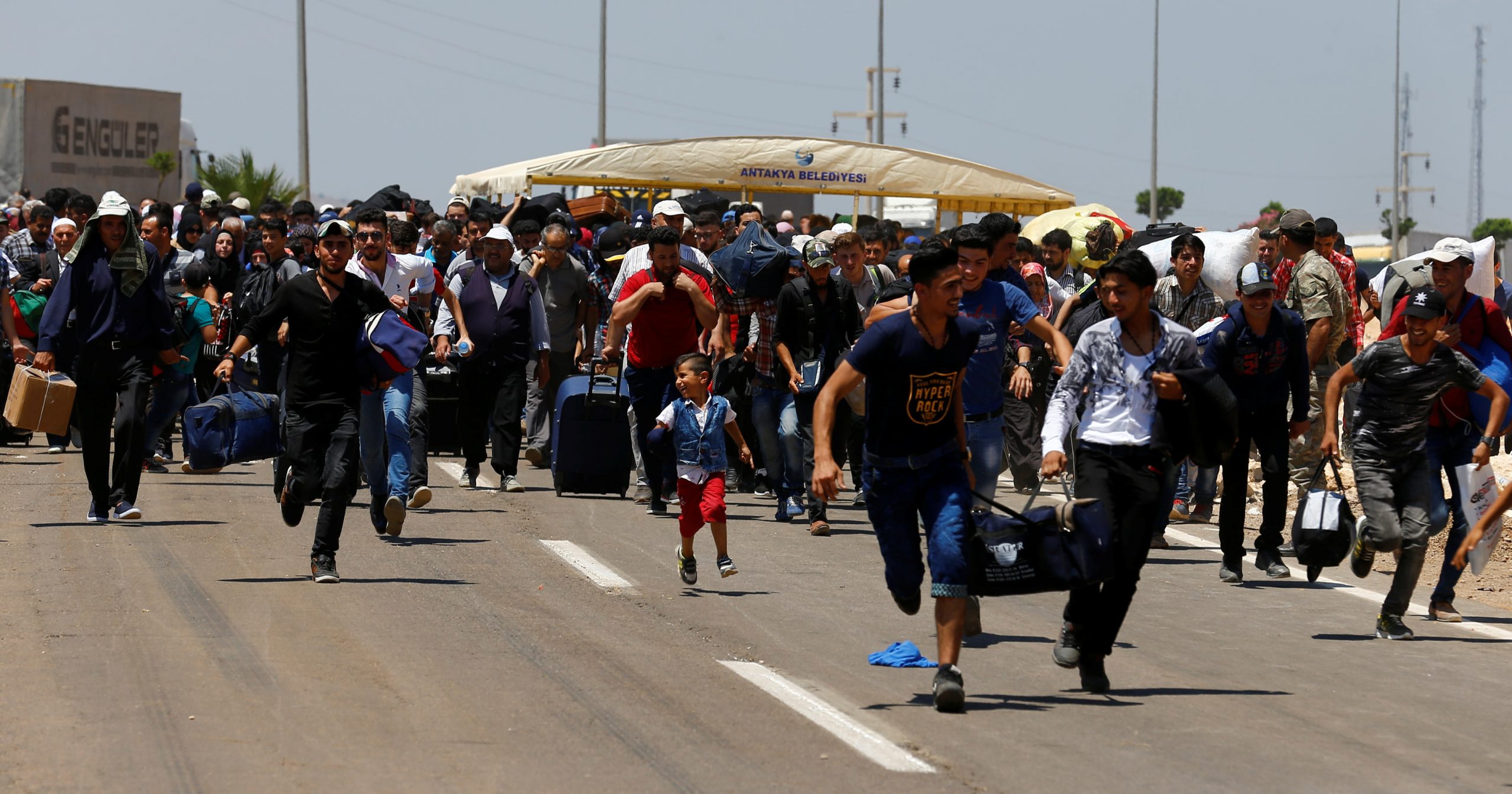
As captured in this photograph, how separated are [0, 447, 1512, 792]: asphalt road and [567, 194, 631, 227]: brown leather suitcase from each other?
→ 43.9 ft

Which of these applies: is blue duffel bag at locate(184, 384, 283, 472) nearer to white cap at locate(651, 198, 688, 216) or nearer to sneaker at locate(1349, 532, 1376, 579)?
white cap at locate(651, 198, 688, 216)

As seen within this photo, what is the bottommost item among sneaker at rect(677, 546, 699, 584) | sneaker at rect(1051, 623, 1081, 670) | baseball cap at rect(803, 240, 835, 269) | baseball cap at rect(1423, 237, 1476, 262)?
sneaker at rect(1051, 623, 1081, 670)

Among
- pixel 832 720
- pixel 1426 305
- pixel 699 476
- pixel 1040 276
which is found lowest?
pixel 832 720

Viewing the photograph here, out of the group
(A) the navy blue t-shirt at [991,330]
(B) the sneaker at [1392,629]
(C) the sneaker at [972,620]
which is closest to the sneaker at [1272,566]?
(B) the sneaker at [1392,629]

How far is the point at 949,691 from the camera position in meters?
7.22

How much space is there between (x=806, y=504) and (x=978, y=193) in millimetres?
20033

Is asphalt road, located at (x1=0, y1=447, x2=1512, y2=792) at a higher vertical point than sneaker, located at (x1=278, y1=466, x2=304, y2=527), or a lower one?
lower

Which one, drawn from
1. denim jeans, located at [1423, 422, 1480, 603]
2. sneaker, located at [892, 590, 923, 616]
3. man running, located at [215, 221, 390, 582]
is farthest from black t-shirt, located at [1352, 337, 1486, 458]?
man running, located at [215, 221, 390, 582]

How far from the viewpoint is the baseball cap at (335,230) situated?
10.3m

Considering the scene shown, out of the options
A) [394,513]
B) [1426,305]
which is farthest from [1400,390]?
[394,513]

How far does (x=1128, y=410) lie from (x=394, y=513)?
5410mm

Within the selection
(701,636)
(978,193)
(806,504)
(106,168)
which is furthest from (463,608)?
(106,168)

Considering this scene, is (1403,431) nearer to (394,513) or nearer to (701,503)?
(701,503)

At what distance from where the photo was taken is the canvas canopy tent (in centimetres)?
3180
